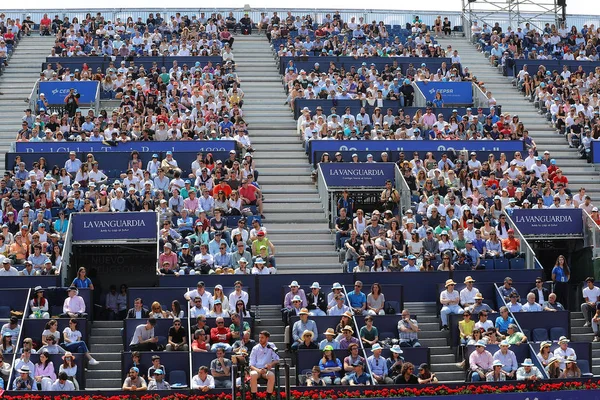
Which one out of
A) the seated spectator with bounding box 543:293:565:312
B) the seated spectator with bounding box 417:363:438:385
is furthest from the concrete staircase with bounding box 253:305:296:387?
the seated spectator with bounding box 543:293:565:312

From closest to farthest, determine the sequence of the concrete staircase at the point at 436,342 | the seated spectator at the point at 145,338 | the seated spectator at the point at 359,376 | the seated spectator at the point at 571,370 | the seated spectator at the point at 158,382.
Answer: the seated spectator at the point at 158,382 < the seated spectator at the point at 359,376 < the seated spectator at the point at 571,370 < the seated spectator at the point at 145,338 < the concrete staircase at the point at 436,342

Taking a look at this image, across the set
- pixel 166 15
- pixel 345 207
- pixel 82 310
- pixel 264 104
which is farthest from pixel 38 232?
pixel 166 15

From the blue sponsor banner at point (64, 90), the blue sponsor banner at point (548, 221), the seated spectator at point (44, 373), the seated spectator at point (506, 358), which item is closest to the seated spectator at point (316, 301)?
the seated spectator at point (506, 358)

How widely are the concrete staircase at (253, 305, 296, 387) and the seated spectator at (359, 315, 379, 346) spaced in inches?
55.1

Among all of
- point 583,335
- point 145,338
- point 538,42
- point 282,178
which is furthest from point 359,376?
point 538,42

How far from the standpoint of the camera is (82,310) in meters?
26.5

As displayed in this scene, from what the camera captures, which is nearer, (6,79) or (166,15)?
(6,79)

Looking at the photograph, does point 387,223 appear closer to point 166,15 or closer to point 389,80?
point 389,80

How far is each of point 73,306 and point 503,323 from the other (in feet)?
28.0

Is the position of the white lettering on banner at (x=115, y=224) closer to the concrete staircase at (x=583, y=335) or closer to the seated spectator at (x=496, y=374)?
the seated spectator at (x=496, y=374)

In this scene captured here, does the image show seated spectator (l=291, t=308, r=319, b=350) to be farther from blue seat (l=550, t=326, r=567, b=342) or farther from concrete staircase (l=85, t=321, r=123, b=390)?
blue seat (l=550, t=326, r=567, b=342)

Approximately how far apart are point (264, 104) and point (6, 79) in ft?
28.9

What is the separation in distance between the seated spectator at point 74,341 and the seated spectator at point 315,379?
4.28 m

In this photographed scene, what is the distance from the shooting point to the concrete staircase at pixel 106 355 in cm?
2511
